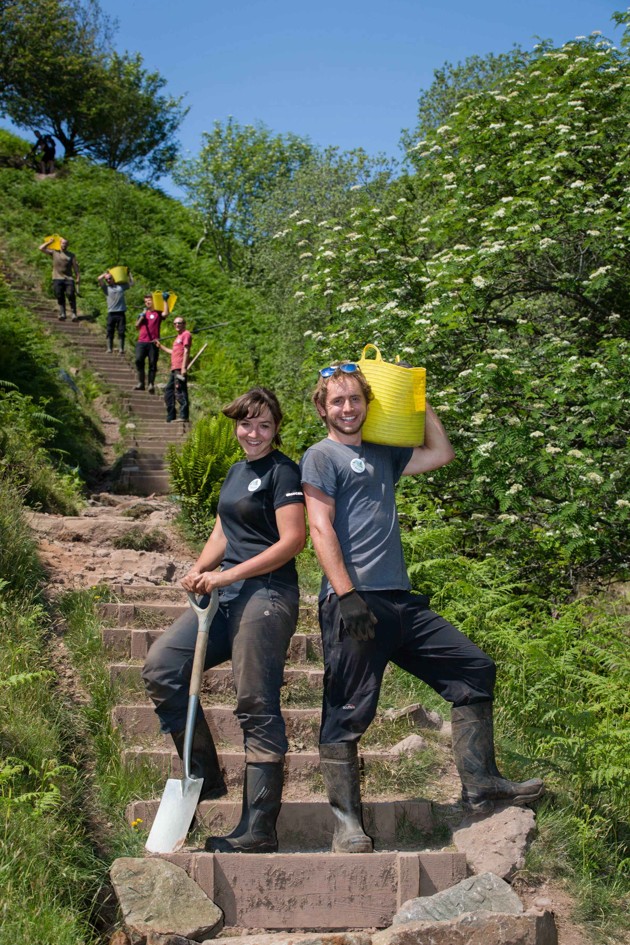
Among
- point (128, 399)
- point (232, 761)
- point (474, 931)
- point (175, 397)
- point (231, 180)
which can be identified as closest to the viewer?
point (474, 931)

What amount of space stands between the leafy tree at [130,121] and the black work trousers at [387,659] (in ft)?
123

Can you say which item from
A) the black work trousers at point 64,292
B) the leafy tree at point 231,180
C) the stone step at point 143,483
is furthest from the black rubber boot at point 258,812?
the leafy tree at point 231,180

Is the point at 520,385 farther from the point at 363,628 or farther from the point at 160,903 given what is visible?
the point at 160,903

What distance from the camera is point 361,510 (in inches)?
159

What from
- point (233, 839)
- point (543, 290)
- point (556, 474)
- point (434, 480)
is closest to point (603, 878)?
point (233, 839)

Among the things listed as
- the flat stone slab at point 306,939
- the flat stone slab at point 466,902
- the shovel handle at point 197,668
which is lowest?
the flat stone slab at point 306,939

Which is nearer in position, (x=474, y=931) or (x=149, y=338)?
(x=474, y=931)

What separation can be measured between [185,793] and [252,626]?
0.80m

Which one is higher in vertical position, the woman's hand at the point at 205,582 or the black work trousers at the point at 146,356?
the black work trousers at the point at 146,356

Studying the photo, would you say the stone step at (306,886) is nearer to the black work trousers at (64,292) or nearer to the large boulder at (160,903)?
the large boulder at (160,903)

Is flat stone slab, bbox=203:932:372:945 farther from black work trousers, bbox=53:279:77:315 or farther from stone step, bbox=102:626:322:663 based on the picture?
black work trousers, bbox=53:279:77:315

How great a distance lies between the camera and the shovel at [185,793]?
3.89 metres

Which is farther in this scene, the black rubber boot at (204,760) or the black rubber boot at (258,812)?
the black rubber boot at (204,760)

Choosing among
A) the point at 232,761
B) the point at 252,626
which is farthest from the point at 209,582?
the point at 232,761
